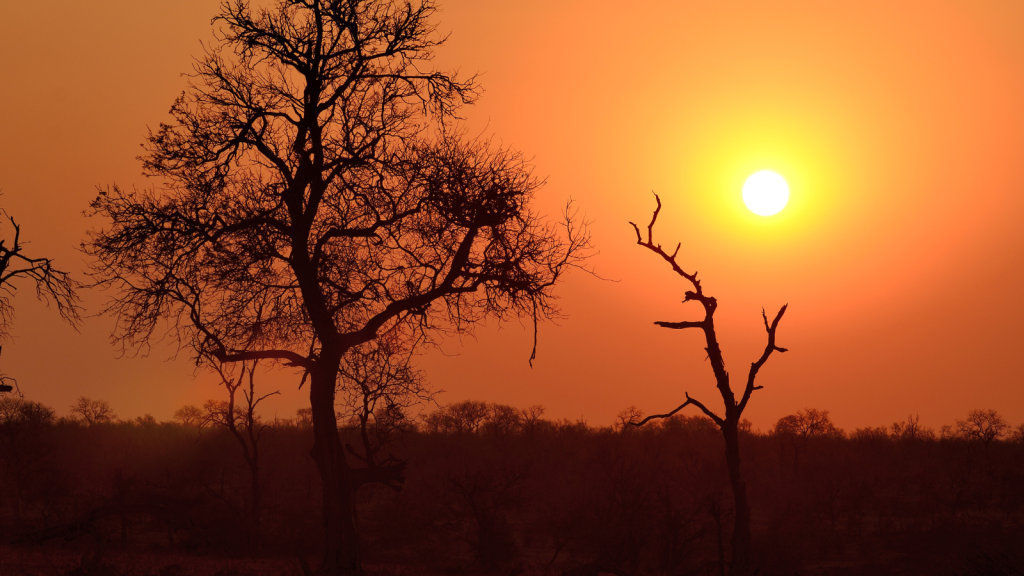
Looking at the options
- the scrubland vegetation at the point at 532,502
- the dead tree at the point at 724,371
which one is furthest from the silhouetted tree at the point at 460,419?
the dead tree at the point at 724,371

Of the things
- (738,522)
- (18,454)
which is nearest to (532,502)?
(738,522)

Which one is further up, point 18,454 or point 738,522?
point 18,454

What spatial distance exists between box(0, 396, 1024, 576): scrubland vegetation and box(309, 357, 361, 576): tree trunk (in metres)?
3.72

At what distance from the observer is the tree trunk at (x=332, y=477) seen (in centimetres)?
1201

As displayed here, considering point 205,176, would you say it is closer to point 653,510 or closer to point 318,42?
point 318,42

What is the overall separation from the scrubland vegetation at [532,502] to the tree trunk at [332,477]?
146 inches

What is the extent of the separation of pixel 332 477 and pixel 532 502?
2140 centimetres

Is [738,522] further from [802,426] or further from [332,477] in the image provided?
[802,426]

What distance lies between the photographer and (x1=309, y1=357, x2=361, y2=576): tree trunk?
12.0 meters

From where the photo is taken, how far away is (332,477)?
12242 mm

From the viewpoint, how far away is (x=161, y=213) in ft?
38.7

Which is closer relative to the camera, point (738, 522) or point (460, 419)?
point (738, 522)

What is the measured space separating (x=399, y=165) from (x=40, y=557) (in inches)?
496

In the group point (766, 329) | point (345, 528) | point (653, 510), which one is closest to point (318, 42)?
point (345, 528)
